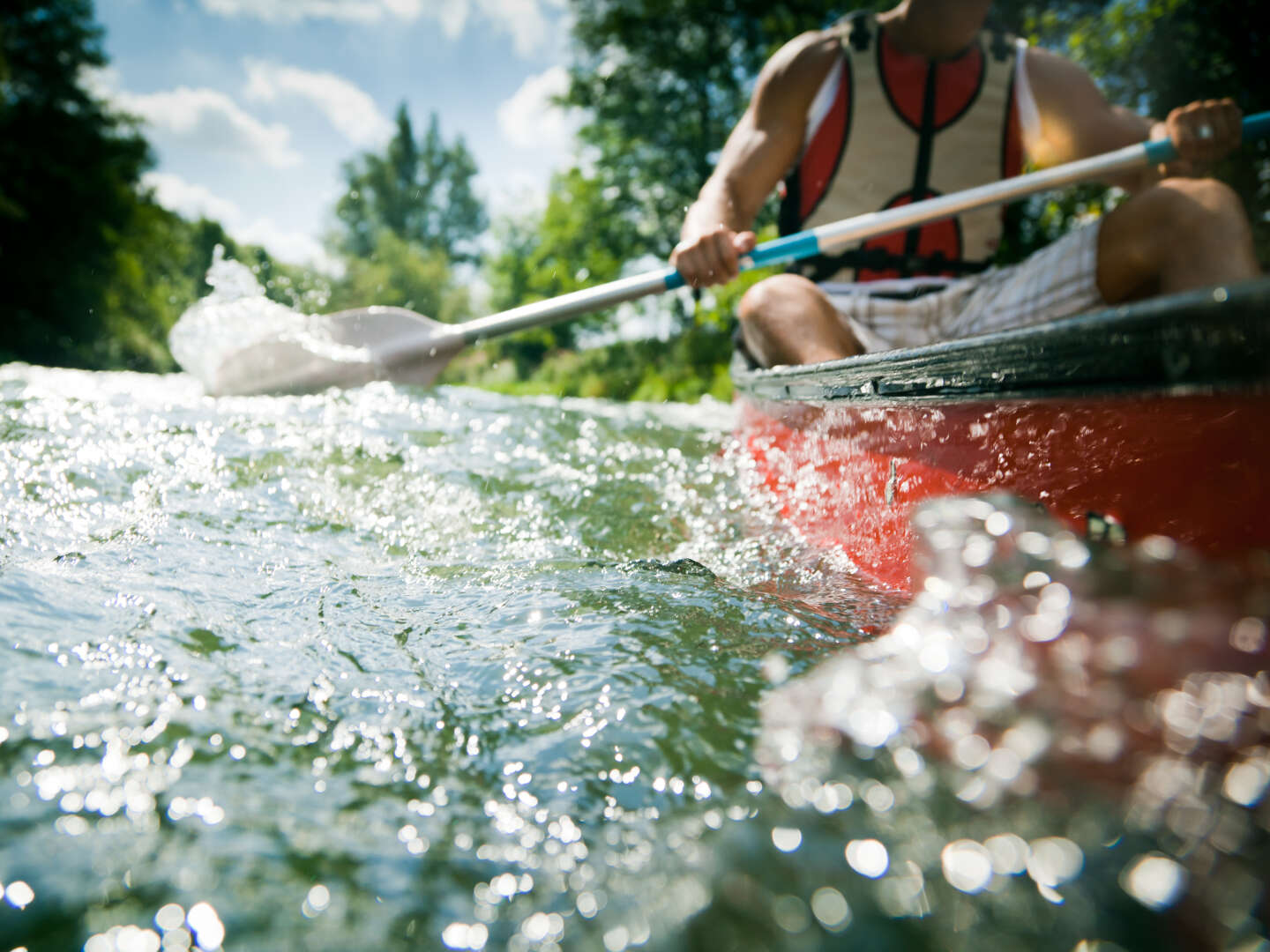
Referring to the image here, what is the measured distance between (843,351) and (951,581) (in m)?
1.52

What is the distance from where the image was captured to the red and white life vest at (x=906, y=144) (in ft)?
8.69

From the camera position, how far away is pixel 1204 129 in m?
2.53

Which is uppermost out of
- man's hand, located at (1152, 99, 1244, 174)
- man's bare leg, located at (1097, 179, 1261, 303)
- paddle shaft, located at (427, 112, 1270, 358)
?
man's hand, located at (1152, 99, 1244, 174)

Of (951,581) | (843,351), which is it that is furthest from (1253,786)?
(843,351)

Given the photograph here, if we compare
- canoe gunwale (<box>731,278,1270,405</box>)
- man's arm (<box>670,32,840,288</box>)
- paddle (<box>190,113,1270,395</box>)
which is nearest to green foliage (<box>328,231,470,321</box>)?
paddle (<box>190,113,1270,395</box>)

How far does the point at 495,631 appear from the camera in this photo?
107 centimetres

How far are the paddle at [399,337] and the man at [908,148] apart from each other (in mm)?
164

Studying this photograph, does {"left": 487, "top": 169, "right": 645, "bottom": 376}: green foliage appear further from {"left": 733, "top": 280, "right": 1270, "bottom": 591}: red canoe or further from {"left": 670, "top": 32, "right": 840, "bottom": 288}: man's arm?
{"left": 733, "top": 280, "right": 1270, "bottom": 591}: red canoe

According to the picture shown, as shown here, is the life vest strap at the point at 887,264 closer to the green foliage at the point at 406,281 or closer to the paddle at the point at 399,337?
the paddle at the point at 399,337

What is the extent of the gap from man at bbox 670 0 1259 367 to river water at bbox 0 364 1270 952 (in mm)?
1578

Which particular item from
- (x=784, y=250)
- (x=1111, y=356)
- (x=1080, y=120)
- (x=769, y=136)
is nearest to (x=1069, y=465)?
(x=1111, y=356)

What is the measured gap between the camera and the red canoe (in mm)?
780

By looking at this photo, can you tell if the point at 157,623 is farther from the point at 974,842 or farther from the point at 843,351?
the point at 843,351

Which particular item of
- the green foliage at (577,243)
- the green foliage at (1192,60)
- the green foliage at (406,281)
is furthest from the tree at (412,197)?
the green foliage at (1192,60)
